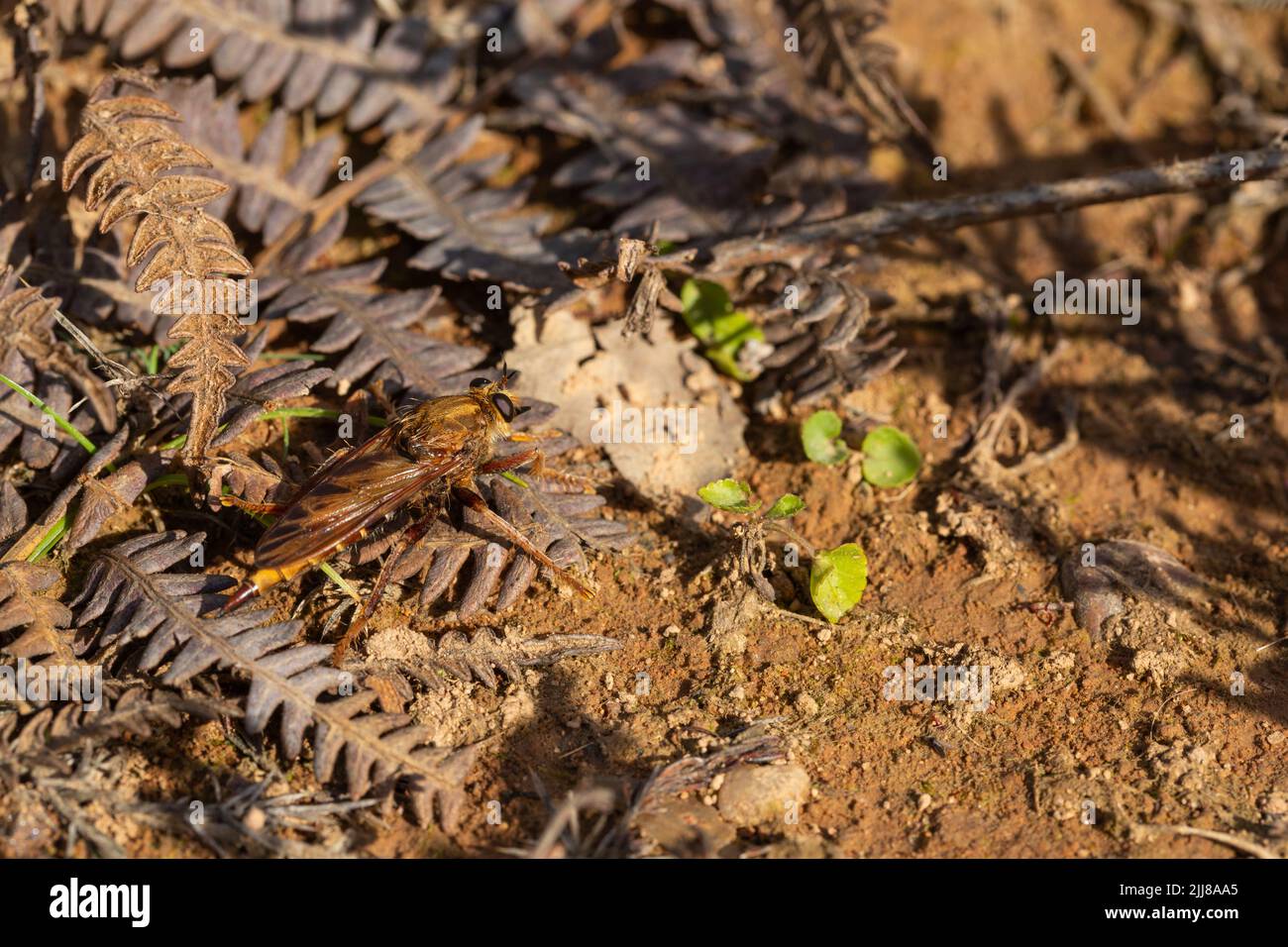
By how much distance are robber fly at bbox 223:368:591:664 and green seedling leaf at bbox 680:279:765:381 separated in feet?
3.27

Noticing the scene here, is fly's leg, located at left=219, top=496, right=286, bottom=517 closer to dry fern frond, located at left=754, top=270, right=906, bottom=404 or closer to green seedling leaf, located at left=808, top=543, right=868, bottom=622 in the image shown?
green seedling leaf, located at left=808, top=543, right=868, bottom=622

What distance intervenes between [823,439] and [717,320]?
788 mm

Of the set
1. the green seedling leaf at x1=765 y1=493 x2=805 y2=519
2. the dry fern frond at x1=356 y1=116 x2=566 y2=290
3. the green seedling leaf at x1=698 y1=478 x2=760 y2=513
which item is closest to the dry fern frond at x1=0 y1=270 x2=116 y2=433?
the dry fern frond at x1=356 y1=116 x2=566 y2=290

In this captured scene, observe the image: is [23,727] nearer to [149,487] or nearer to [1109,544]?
[149,487]

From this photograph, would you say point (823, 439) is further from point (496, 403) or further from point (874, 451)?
point (496, 403)

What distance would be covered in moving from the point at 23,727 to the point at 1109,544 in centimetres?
421

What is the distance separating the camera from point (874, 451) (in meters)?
4.84

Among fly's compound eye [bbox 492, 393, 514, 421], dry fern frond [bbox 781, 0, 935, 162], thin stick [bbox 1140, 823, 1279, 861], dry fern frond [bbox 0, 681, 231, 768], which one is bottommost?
thin stick [bbox 1140, 823, 1279, 861]

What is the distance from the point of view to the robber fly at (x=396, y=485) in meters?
3.88

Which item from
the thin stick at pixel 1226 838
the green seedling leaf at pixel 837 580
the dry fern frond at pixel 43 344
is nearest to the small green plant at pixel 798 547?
the green seedling leaf at pixel 837 580

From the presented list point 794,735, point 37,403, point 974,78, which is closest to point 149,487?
point 37,403

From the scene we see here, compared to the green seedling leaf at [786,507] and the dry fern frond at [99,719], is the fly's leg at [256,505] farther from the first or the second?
the green seedling leaf at [786,507]

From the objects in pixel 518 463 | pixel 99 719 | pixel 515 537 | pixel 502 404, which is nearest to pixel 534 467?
pixel 518 463

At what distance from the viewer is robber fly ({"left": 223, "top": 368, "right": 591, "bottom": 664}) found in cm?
388
